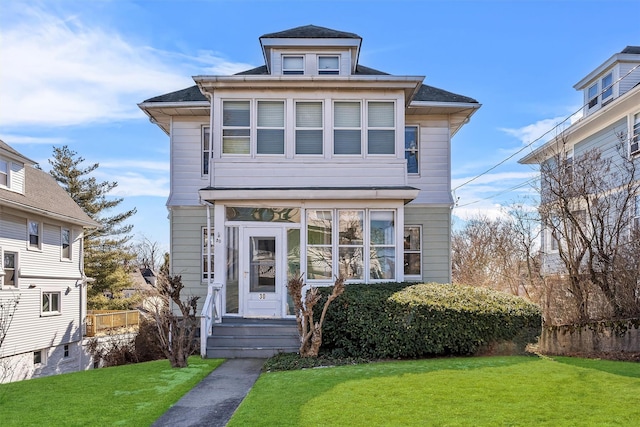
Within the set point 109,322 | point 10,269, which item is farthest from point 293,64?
point 109,322

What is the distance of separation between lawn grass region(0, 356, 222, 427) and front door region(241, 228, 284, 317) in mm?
→ 2640

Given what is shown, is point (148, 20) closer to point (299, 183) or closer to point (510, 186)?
point (299, 183)

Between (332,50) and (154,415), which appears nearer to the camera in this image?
(154,415)

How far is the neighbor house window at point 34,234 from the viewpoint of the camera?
21.2m

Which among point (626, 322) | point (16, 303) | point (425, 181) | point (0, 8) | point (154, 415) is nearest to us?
point (154, 415)

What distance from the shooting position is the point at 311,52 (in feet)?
49.1

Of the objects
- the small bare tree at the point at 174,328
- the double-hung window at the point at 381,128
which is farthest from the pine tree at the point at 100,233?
the double-hung window at the point at 381,128

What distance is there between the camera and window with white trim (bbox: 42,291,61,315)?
21.9 m

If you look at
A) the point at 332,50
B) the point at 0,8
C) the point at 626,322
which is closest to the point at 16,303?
the point at 0,8

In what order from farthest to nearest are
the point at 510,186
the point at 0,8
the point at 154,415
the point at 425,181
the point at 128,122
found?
the point at 510,186, the point at 128,122, the point at 425,181, the point at 0,8, the point at 154,415

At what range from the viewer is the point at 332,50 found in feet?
49.0

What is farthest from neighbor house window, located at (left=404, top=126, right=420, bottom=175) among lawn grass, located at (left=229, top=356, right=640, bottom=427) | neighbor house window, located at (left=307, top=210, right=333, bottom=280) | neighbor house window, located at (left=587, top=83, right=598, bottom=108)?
neighbor house window, located at (left=587, top=83, right=598, bottom=108)

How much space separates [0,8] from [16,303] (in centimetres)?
1038

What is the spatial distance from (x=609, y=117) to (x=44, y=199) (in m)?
23.1
